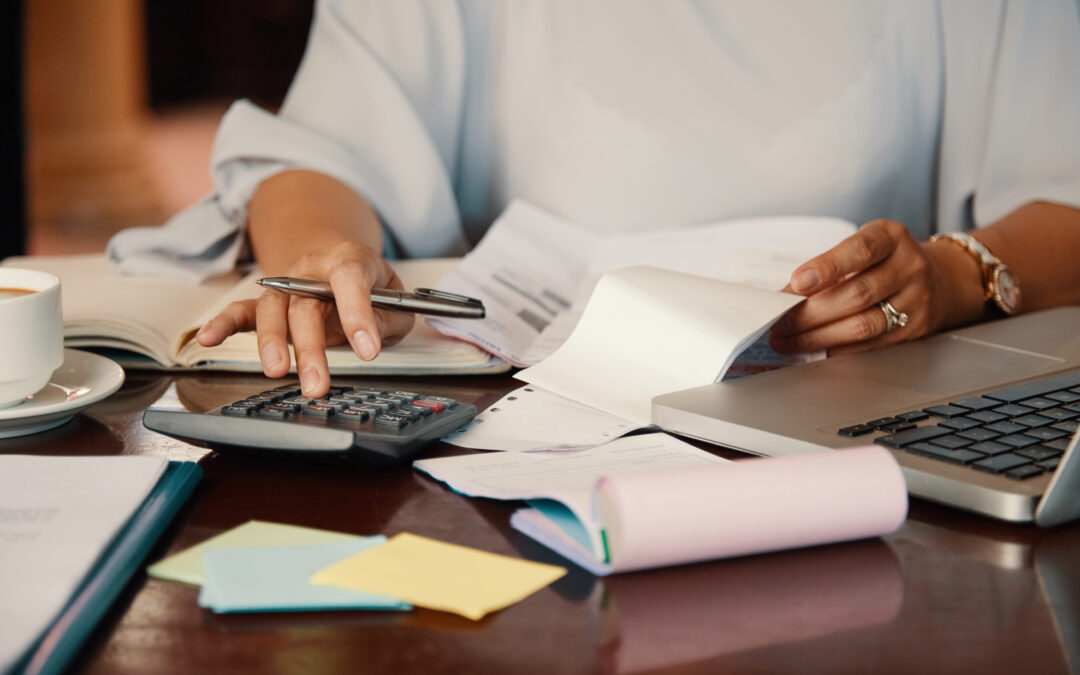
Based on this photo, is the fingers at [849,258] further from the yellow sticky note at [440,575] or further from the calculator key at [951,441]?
the yellow sticky note at [440,575]

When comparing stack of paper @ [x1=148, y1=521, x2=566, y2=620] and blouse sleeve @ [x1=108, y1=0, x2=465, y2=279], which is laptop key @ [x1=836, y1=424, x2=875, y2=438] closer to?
stack of paper @ [x1=148, y1=521, x2=566, y2=620]

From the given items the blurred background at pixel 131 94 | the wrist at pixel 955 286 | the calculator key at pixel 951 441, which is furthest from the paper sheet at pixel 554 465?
the blurred background at pixel 131 94

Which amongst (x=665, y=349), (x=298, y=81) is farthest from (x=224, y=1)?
(x=665, y=349)

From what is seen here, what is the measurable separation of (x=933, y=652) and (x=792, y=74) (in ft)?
3.08

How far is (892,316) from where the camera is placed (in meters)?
0.84

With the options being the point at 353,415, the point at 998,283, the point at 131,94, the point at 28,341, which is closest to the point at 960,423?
the point at 353,415

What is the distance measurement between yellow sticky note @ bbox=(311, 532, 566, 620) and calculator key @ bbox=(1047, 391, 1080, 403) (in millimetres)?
381

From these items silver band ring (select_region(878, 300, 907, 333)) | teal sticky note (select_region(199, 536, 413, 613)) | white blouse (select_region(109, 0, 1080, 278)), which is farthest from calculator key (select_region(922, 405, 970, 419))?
white blouse (select_region(109, 0, 1080, 278))

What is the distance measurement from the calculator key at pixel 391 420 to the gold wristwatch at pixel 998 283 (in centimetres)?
65

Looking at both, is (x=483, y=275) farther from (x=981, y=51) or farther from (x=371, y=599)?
(x=981, y=51)

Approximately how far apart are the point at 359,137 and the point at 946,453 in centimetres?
82

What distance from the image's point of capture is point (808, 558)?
0.45 m

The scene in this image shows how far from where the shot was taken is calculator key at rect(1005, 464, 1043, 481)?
19.7 inches

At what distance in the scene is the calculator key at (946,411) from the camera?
0.59 metres
